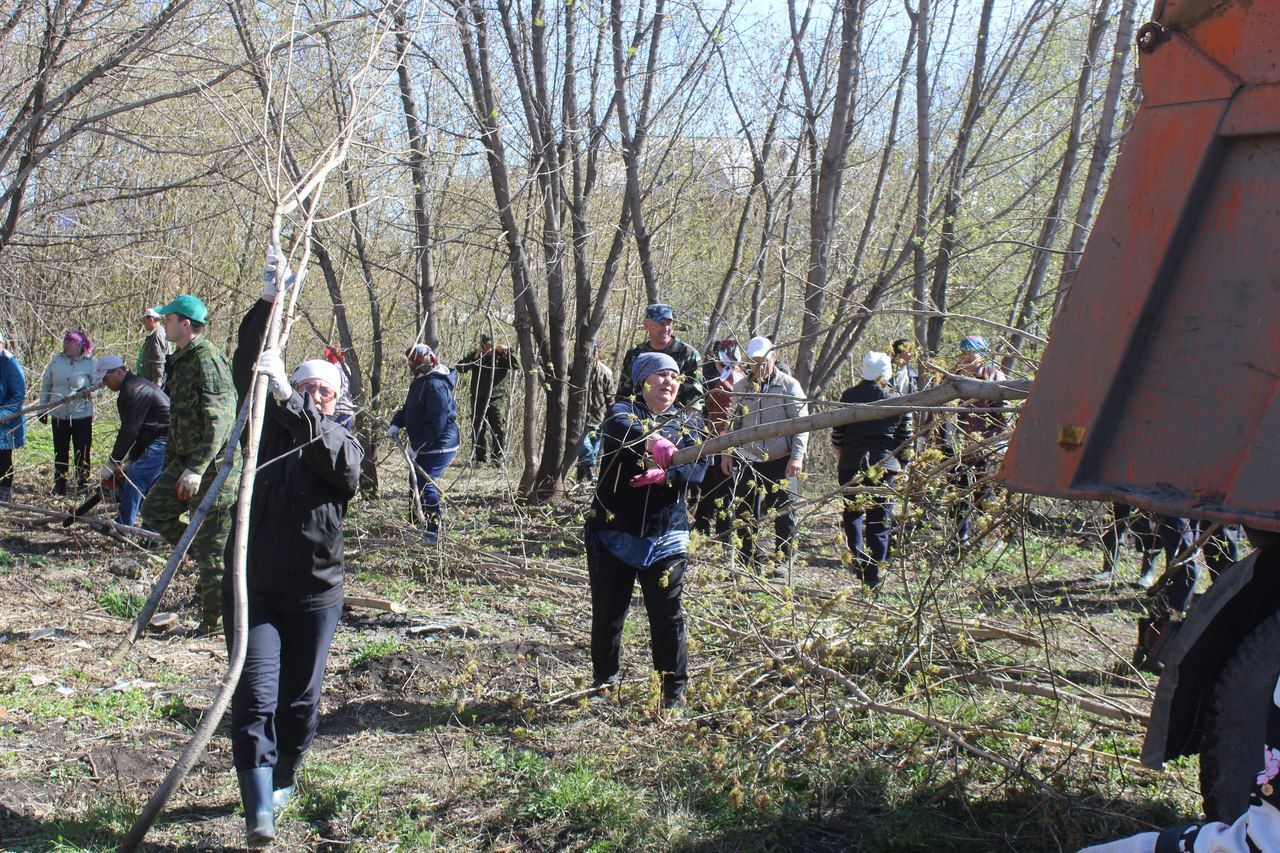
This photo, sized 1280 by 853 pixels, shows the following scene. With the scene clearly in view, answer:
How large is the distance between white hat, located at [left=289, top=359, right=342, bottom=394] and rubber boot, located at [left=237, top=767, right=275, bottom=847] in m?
1.53

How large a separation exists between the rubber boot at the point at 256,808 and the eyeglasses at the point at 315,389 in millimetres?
1466

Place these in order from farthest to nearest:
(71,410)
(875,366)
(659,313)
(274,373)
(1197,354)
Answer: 1. (71,410)
2. (659,313)
3. (875,366)
4. (274,373)
5. (1197,354)

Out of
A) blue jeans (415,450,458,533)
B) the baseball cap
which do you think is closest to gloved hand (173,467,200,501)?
blue jeans (415,450,458,533)

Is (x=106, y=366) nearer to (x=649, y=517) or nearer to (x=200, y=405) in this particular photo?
(x=200, y=405)

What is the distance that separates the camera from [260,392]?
364 cm

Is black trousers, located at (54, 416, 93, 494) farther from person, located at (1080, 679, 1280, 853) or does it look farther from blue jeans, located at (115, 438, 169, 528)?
person, located at (1080, 679, 1280, 853)

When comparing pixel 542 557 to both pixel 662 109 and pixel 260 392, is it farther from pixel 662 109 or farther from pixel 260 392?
pixel 260 392

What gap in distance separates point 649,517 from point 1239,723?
8.93ft

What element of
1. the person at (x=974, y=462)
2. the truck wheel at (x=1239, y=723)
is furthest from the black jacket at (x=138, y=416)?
the truck wheel at (x=1239, y=723)

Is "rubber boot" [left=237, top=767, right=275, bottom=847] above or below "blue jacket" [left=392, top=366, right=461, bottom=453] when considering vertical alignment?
below

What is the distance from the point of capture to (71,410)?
10961 mm

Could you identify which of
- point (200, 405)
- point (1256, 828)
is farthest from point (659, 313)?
point (1256, 828)

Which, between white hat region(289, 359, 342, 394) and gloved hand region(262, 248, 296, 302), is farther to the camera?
white hat region(289, 359, 342, 394)

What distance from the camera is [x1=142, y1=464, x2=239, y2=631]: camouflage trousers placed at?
251 inches
